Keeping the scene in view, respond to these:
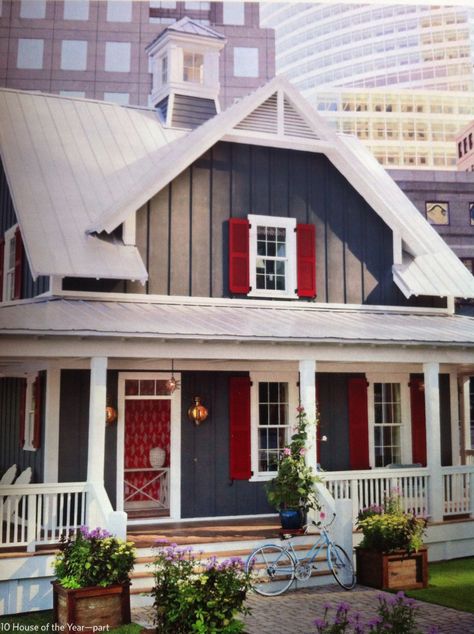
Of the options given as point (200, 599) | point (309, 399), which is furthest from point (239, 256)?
point (200, 599)

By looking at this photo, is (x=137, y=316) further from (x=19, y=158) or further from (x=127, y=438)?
(x=19, y=158)

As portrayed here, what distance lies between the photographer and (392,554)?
36.6 feet

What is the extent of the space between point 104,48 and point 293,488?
43.0 m

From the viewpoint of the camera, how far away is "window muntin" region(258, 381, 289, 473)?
14406 millimetres

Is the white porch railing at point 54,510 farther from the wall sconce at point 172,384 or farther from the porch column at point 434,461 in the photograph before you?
the porch column at point 434,461

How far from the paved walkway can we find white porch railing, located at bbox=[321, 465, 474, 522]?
1682 millimetres

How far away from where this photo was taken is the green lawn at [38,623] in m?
8.96

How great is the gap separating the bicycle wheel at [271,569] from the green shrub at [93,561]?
6.85 feet

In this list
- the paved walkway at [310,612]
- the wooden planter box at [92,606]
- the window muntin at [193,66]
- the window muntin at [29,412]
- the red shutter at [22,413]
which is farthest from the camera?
the window muntin at [193,66]

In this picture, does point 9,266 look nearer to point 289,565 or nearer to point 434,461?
point 289,565

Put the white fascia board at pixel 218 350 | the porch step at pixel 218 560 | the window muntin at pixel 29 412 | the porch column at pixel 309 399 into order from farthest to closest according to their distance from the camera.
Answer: the window muntin at pixel 29 412 → the porch column at pixel 309 399 → the white fascia board at pixel 218 350 → the porch step at pixel 218 560

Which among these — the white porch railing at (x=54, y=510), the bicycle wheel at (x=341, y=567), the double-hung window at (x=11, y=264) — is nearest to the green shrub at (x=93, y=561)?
the white porch railing at (x=54, y=510)

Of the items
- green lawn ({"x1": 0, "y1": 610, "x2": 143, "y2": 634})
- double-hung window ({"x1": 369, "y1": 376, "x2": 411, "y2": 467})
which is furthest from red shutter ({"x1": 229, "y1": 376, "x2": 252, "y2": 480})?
green lawn ({"x1": 0, "y1": 610, "x2": 143, "y2": 634})

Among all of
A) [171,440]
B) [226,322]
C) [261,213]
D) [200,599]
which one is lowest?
[200,599]
